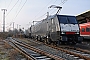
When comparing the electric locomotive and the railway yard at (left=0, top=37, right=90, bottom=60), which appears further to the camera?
the electric locomotive

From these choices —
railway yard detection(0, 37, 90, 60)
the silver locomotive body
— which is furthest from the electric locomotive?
railway yard detection(0, 37, 90, 60)

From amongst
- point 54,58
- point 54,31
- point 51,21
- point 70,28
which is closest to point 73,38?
point 70,28

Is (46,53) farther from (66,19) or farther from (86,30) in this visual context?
(86,30)

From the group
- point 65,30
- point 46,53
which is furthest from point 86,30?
point 46,53

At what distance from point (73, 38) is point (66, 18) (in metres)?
2.16

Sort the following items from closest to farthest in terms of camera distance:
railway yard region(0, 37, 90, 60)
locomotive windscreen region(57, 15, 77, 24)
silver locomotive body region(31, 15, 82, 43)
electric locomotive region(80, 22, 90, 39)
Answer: railway yard region(0, 37, 90, 60) → silver locomotive body region(31, 15, 82, 43) → locomotive windscreen region(57, 15, 77, 24) → electric locomotive region(80, 22, 90, 39)

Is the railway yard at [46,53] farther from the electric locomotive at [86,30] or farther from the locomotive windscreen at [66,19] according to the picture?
the electric locomotive at [86,30]

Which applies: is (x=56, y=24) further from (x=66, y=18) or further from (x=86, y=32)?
(x=86, y=32)

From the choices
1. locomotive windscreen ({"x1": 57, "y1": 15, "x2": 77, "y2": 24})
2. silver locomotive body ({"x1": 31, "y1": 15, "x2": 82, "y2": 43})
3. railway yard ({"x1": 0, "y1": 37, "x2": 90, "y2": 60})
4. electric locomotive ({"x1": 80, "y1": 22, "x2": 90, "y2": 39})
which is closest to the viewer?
railway yard ({"x1": 0, "y1": 37, "x2": 90, "y2": 60})

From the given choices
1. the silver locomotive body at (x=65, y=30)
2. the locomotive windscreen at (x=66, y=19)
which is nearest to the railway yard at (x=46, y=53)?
the silver locomotive body at (x=65, y=30)

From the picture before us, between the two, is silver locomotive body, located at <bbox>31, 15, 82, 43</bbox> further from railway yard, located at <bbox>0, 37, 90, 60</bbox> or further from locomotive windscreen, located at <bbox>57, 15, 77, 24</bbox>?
railway yard, located at <bbox>0, 37, 90, 60</bbox>

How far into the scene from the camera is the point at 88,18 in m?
27.3

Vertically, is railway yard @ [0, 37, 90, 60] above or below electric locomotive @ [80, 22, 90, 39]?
below

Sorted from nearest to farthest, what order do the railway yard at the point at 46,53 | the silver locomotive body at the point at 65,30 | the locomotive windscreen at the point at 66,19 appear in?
the railway yard at the point at 46,53
the silver locomotive body at the point at 65,30
the locomotive windscreen at the point at 66,19
